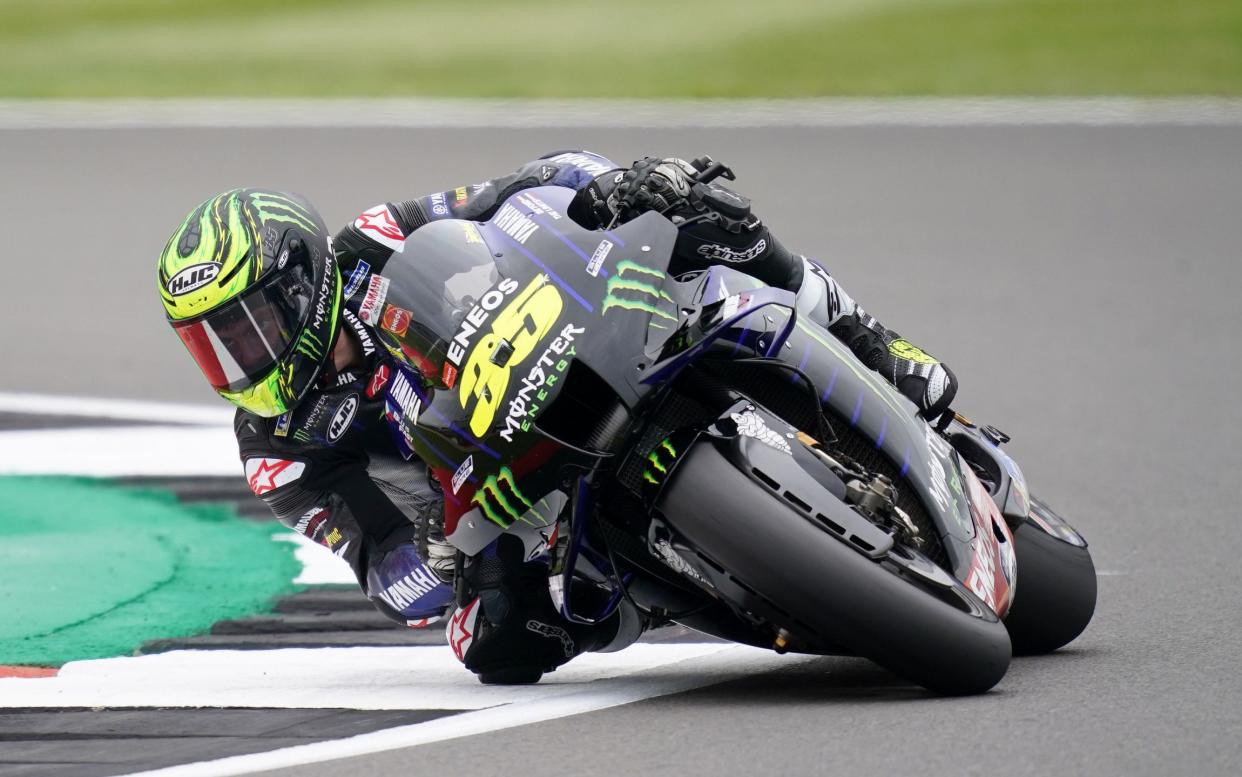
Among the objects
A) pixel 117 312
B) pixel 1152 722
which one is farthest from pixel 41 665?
pixel 117 312

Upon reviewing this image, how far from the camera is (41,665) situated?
196 inches

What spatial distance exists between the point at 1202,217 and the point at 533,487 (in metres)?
7.80

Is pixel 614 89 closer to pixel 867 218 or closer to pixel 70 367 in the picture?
pixel 867 218

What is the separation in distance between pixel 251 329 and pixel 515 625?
3.32 ft

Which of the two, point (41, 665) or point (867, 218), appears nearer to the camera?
point (41, 665)

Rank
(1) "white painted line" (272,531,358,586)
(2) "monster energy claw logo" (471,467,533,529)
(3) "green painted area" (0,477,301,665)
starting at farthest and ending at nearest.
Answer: (1) "white painted line" (272,531,358,586)
(3) "green painted area" (0,477,301,665)
(2) "monster energy claw logo" (471,467,533,529)

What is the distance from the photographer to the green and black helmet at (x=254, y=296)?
14.5 ft

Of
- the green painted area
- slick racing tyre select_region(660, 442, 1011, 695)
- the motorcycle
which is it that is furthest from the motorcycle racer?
the green painted area

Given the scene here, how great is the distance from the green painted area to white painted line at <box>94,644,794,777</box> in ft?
4.41

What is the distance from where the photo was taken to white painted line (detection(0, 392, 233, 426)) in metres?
8.20

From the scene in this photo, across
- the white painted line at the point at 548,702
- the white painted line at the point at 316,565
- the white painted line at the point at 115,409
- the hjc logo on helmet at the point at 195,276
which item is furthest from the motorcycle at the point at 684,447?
the white painted line at the point at 115,409

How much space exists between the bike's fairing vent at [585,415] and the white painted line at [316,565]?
6.69ft

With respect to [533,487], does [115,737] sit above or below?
below

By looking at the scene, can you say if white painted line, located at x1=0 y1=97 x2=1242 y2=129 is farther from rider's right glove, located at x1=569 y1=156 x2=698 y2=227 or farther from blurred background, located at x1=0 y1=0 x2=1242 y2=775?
rider's right glove, located at x1=569 y1=156 x2=698 y2=227
